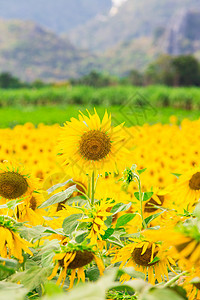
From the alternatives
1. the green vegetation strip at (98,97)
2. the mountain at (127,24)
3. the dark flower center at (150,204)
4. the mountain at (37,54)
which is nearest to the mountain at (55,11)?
the mountain at (127,24)

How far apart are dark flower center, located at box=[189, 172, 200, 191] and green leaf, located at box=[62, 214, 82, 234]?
0.32 m

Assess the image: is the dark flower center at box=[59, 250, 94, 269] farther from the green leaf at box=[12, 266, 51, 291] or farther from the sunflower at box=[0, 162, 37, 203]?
the sunflower at box=[0, 162, 37, 203]

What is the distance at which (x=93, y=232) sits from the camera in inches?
28.2

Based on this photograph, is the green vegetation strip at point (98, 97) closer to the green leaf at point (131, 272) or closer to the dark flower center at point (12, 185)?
the dark flower center at point (12, 185)

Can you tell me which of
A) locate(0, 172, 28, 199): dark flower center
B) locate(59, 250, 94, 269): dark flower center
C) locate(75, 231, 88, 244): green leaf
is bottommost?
locate(59, 250, 94, 269): dark flower center

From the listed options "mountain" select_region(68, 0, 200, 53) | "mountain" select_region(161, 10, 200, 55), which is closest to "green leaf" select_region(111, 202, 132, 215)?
"mountain" select_region(161, 10, 200, 55)

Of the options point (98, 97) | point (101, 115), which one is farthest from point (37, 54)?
point (101, 115)

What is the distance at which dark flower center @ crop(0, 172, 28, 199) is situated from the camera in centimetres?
83

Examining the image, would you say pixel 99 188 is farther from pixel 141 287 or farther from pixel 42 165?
pixel 42 165

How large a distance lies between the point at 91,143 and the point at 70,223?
18 centimetres

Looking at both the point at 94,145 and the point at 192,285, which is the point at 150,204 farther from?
the point at 192,285

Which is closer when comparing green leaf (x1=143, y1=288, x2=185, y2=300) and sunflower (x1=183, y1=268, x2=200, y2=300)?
green leaf (x1=143, y1=288, x2=185, y2=300)

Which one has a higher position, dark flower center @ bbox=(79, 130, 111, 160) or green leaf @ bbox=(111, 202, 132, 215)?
dark flower center @ bbox=(79, 130, 111, 160)

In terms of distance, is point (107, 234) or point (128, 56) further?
point (128, 56)
